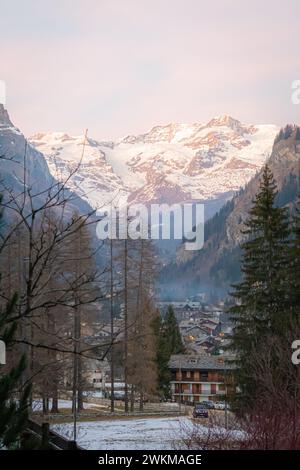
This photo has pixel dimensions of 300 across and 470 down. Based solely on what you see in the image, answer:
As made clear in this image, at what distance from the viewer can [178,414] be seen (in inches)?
1823

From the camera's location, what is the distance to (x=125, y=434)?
28.6 metres

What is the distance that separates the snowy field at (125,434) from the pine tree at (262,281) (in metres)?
3.93

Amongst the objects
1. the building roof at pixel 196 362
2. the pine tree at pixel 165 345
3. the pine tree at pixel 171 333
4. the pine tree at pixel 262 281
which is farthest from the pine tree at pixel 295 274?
the building roof at pixel 196 362

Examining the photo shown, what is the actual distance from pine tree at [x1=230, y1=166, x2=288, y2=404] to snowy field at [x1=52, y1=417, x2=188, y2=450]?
393cm

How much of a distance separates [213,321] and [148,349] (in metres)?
140

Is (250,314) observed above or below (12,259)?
below

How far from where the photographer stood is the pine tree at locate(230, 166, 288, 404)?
27906 millimetres

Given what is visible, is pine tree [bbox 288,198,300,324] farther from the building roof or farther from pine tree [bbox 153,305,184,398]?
the building roof

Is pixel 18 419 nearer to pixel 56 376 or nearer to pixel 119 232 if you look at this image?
pixel 56 376

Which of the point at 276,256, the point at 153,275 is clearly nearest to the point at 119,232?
the point at 153,275

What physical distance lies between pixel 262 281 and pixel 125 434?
307 inches

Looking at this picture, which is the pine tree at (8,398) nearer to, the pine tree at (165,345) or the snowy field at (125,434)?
the snowy field at (125,434)

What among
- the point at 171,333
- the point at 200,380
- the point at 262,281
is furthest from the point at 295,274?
the point at 200,380

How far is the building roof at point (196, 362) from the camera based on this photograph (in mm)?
72938
